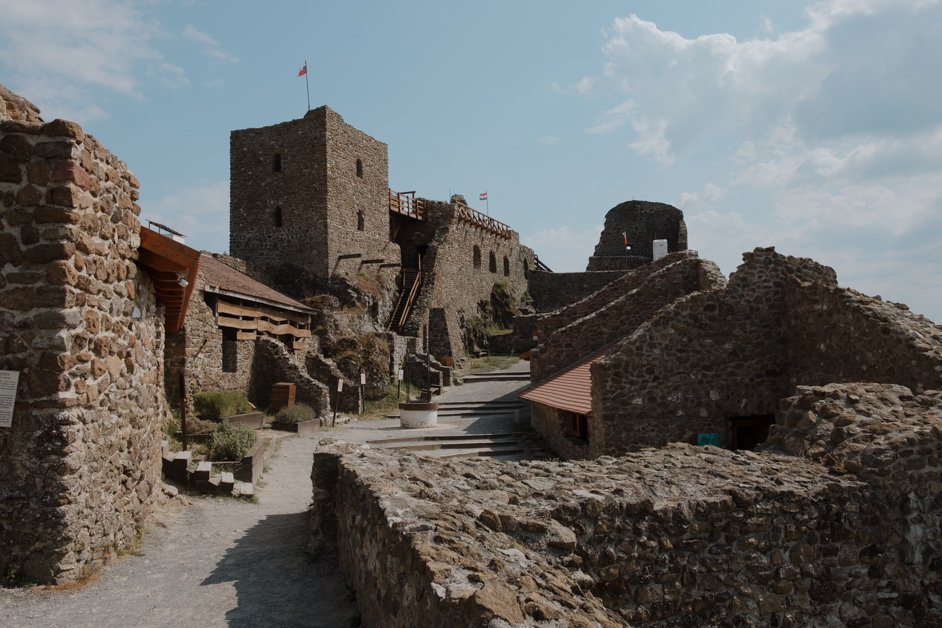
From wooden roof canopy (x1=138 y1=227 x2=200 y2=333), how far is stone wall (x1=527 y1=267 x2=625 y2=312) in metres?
39.5

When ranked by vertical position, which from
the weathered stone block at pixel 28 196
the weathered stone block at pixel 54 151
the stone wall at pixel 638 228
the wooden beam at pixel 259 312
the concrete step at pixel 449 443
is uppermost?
the stone wall at pixel 638 228

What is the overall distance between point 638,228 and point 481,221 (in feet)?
51.3

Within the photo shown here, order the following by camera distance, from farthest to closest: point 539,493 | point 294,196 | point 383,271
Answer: point 383,271 < point 294,196 < point 539,493

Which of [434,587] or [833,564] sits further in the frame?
[833,564]

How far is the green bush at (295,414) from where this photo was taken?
1853 cm

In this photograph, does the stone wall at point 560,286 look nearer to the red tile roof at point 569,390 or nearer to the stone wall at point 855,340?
the red tile roof at point 569,390

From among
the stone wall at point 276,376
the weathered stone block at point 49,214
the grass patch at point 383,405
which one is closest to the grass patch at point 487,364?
the grass patch at point 383,405

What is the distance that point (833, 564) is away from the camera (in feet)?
18.6

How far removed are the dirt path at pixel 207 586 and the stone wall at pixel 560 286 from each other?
39.7 metres

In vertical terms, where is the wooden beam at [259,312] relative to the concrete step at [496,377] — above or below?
above

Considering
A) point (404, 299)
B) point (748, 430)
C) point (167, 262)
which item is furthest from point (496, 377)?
point (167, 262)

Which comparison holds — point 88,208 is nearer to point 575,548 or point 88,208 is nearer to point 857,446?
point 575,548

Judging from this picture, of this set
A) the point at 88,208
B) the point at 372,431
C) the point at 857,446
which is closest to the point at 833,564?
the point at 857,446

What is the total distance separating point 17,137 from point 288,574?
15.2 feet
